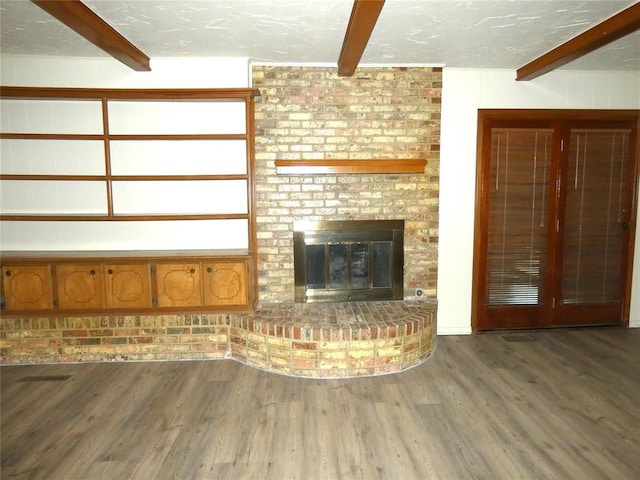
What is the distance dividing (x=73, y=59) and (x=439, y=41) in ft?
10.2

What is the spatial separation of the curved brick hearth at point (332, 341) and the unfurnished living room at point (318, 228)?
22 mm

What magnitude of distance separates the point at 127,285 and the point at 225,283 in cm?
82

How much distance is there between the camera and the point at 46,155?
11.2 ft

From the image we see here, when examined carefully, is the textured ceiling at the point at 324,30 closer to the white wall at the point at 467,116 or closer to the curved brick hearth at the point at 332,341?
the white wall at the point at 467,116

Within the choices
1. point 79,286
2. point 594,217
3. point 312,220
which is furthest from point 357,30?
point 594,217

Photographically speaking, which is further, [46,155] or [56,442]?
[46,155]

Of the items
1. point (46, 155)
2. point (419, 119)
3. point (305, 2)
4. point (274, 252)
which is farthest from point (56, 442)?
point (419, 119)

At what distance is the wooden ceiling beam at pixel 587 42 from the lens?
95.7 inches

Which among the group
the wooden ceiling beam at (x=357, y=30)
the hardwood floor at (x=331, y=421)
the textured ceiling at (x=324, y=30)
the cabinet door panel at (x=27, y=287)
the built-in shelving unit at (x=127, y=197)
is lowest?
the hardwood floor at (x=331, y=421)

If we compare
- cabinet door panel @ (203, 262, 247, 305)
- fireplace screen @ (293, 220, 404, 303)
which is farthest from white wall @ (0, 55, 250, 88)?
cabinet door panel @ (203, 262, 247, 305)

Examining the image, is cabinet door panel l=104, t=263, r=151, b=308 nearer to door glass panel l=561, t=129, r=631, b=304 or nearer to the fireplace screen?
the fireplace screen

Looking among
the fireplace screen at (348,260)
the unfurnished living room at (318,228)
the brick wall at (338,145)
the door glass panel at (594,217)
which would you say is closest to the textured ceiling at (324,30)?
the unfurnished living room at (318,228)

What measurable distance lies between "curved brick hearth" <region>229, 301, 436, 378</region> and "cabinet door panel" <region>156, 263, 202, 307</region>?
0.41m

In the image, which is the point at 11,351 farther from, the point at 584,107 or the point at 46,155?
the point at 584,107
